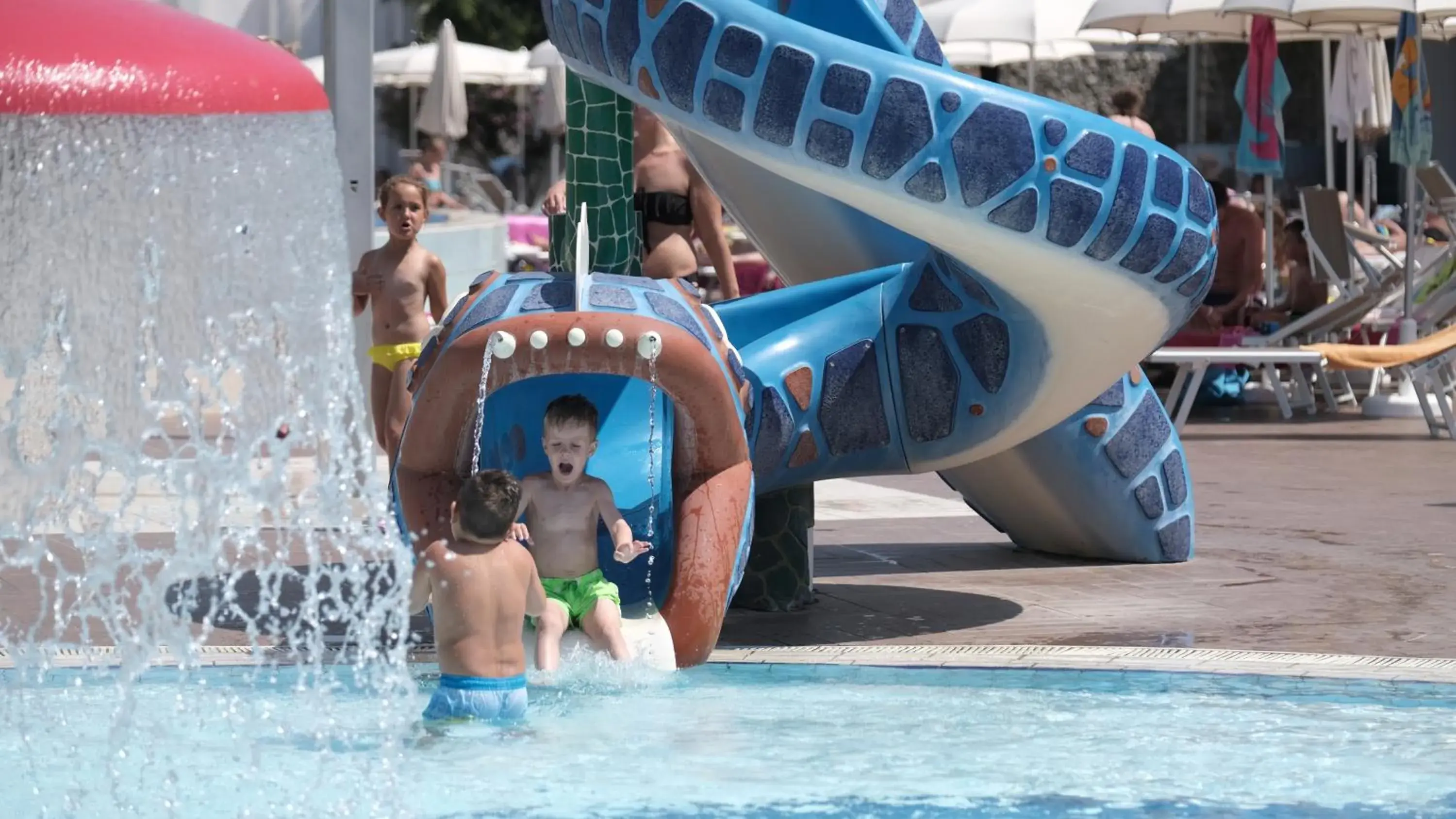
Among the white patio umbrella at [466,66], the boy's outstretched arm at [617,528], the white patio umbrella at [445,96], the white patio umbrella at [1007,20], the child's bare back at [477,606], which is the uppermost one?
the white patio umbrella at [466,66]

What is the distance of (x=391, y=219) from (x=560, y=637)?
12.1 ft

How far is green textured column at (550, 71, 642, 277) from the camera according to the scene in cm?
759

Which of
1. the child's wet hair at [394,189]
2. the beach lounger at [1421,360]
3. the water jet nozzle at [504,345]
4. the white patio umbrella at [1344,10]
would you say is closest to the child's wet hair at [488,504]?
the water jet nozzle at [504,345]

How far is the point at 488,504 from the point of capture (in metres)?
5.57

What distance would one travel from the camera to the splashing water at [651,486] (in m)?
6.57

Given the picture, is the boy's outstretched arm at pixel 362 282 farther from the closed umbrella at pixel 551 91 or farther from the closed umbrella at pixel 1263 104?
the closed umbrella at pixel 551 91

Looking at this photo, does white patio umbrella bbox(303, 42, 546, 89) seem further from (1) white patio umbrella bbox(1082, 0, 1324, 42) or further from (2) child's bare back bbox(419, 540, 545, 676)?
(2) child's bare back bbox(419, 540, 545, 676)

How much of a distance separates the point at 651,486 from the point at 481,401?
597 mm

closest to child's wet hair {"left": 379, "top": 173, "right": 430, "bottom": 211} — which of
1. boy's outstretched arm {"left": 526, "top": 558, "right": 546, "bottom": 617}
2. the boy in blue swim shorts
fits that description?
boy's outstretched arm {"left": 526, "top": 558, "right": 546, "bottom": 617}

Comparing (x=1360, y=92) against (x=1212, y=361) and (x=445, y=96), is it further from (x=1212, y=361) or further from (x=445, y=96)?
(x=445, y=96)

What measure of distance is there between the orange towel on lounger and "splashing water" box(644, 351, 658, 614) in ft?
23.9

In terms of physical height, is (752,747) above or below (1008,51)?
below

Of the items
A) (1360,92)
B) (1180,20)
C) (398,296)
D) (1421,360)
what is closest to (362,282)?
(398,296)

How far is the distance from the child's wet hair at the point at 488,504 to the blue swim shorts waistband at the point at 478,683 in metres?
0.36
